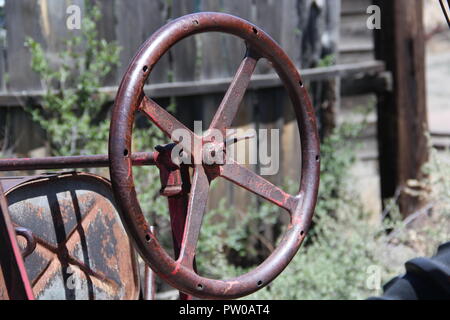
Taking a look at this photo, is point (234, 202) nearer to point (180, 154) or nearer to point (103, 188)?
point (103, 188)

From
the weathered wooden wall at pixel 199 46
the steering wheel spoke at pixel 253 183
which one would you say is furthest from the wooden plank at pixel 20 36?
the steering wheel spoke at pixel 253 183

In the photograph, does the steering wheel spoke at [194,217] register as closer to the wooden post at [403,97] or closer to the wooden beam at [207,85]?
the wooden beam at [207,85]

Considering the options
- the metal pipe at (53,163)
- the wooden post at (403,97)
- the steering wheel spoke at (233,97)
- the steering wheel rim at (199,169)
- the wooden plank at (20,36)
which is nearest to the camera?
the steering wheel rim at (199,169)

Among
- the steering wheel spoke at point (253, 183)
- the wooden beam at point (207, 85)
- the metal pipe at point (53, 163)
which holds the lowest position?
the steering wheel spoke at point (253, 183)

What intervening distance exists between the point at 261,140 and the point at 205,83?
473mm

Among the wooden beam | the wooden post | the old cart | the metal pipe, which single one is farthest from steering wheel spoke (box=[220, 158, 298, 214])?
the wooden post

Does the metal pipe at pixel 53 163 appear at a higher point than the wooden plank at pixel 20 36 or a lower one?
lower

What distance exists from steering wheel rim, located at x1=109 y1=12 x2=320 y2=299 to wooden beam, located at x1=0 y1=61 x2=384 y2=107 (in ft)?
6.69

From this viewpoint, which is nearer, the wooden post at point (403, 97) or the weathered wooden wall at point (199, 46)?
the weathered wooden wall at point (199, 46)

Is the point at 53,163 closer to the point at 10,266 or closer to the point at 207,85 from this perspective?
the point at 10,266

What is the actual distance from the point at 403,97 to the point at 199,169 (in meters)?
3.51

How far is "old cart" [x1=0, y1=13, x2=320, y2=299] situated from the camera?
1661mm

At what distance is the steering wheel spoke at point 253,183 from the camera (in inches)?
74.7

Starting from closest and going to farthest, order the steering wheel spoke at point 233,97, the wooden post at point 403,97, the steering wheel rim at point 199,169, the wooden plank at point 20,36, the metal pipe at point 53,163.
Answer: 1. the steering wheel rim at point 199,169
2. the steering wheel spoke at point 233,97
3. the metal pipe at point 53,163
4. the wooden plank at point 20,36
5. the wooden post at point 403,97
